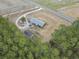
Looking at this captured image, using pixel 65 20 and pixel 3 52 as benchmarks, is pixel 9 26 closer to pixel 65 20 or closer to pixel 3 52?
pixel 3 52

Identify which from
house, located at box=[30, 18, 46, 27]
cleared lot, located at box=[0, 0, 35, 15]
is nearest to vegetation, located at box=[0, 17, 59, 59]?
house, located at box=[30, 18, 46, 27]

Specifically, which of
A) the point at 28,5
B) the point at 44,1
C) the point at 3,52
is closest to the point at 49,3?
the point at 44,1

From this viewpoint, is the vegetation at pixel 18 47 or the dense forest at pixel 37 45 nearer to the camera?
the vegetation at pixel 18 47

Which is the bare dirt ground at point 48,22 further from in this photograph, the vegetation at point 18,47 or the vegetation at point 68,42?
the vegetation at point 18,47

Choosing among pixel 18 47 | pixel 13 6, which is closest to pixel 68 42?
pixel 18 47

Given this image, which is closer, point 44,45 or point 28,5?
point 44,45

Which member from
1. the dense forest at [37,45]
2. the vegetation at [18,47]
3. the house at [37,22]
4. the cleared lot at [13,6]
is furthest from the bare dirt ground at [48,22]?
the vegetation at [18,47]

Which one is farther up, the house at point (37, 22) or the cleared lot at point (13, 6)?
the cleared lot at point (13, 6)
